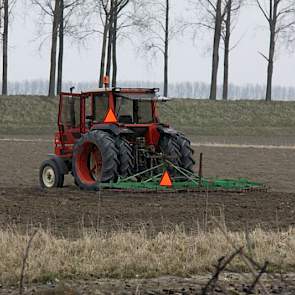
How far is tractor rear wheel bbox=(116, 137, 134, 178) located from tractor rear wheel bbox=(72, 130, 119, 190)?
0.11 m

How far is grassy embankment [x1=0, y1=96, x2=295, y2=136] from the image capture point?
49719 millimetres

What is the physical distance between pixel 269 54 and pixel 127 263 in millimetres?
51603

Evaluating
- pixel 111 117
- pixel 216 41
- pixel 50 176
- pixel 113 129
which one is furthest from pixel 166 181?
pixel 216 41

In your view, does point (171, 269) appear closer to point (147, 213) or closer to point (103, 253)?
point (103, 253)

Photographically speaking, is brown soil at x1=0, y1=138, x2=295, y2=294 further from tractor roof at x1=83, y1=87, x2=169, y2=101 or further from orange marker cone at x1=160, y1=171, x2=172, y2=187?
tractor roof at x1=83, y1=87, x2=169, y2=101

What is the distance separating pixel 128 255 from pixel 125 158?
7.96m

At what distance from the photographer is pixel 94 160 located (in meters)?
18.2

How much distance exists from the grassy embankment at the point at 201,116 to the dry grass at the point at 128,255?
3807cm

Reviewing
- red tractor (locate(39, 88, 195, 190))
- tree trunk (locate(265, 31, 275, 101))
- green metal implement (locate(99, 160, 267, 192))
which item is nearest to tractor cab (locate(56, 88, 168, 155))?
red tractor (locate(39, 88, 195, 190))

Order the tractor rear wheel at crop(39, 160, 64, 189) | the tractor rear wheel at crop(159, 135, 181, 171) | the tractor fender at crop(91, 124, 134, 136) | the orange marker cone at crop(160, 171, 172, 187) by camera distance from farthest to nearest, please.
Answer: the tractor rear wheel at crop(39, 160, 64, 189), the tractor rear wheel at crop(159, 135, 181, 171), the tractor fender at crop(91, 124, 134, 136), the orange marker cone at crop(160, 171, 172, 187)

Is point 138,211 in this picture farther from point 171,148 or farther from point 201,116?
point 201,116

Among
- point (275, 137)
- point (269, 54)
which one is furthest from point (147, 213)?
point (269, 54)

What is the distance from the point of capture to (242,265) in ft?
29.6

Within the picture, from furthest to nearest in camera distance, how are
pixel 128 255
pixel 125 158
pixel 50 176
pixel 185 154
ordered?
1. pixel 50 176
2. pixel 185 154
3. pixel 125 158
4. pixel 128 255
